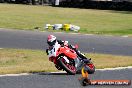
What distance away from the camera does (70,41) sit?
2538 centimetres

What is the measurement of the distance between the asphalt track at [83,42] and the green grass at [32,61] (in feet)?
7.31

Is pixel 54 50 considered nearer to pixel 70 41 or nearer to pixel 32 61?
pixel 32 61

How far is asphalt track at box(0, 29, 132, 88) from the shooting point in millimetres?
11180

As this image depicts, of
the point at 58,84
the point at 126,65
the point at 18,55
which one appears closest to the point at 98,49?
the point at 18,55

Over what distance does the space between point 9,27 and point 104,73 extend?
69.1 ft

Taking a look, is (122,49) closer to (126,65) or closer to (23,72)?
(126,65)

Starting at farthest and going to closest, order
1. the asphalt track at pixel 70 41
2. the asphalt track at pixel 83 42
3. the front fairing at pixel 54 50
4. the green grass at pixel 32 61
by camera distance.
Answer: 1. the asphalt track at pixel 83 42
2. the green grass at pixel 32 61
3. the front fairing at pixel 54 50
4. the asphalt track at pixel 70 41

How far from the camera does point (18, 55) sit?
1859 centimetres

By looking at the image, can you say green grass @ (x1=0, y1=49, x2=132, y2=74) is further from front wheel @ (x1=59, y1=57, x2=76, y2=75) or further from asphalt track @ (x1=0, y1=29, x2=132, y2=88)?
front wheel @ (x1=59, y1=57, x2=76, y2=75)

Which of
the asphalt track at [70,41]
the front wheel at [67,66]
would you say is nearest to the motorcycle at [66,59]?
the front wheel at [67,66]

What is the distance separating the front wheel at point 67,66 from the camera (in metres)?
12.3

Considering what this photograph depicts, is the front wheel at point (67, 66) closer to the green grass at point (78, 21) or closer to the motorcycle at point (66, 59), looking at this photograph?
the motorcycle at point (66, 59)

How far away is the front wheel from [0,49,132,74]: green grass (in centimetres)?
123

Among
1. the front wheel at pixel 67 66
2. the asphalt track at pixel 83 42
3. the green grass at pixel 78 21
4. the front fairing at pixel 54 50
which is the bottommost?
the green grass at pixel 78 21
